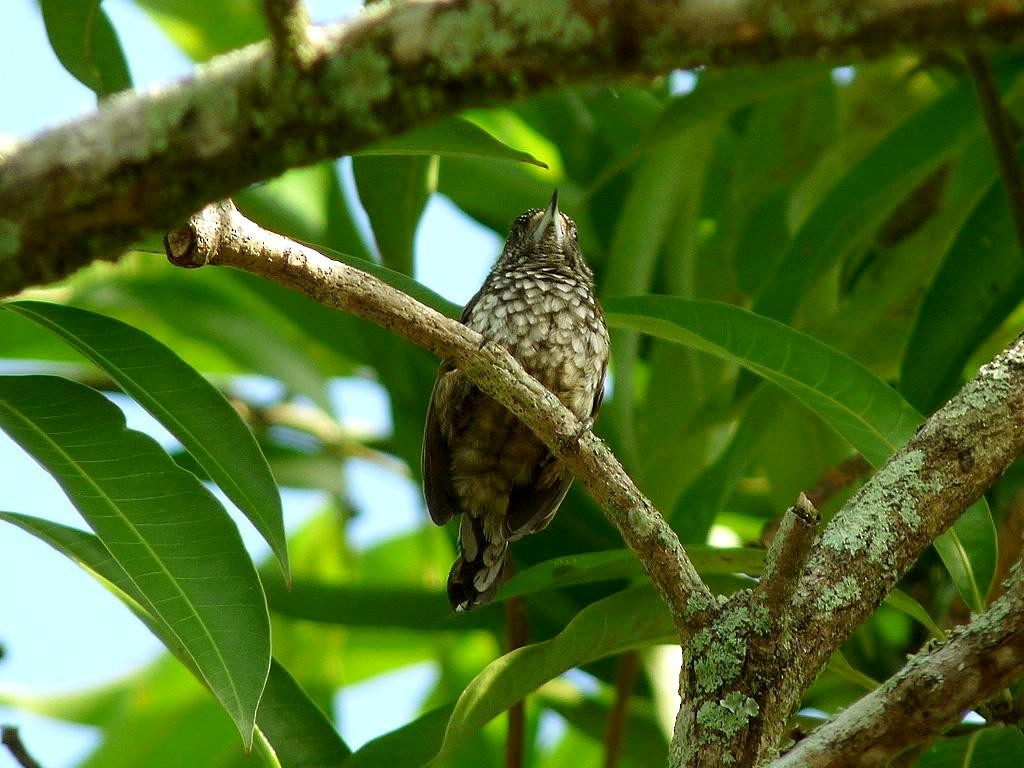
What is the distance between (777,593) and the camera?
6.14ft

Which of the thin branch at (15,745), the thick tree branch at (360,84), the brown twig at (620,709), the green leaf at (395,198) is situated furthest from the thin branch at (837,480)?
the thick tree branch at (360,84)

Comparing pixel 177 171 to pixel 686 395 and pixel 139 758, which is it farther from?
pixel 139 758

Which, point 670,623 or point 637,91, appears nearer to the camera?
point 670,623

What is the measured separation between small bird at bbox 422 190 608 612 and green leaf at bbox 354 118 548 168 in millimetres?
1379

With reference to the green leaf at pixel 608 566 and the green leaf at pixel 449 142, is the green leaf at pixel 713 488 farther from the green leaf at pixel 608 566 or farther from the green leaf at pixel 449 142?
the green leaf at pixel 449 142

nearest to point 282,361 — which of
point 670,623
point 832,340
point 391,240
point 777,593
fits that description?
point 391,240

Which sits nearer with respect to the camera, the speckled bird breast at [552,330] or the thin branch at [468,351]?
the thin branch at [468,351]

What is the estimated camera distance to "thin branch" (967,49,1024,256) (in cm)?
265

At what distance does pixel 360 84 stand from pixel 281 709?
1757mm

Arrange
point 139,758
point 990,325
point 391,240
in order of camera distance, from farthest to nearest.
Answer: point 139,758 < point 391,240 < point 990,325

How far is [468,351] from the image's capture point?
2080 millimetres

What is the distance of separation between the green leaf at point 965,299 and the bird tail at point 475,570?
3.96 ft

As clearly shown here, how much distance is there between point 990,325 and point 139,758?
313 centimetres

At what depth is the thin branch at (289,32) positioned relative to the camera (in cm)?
110
